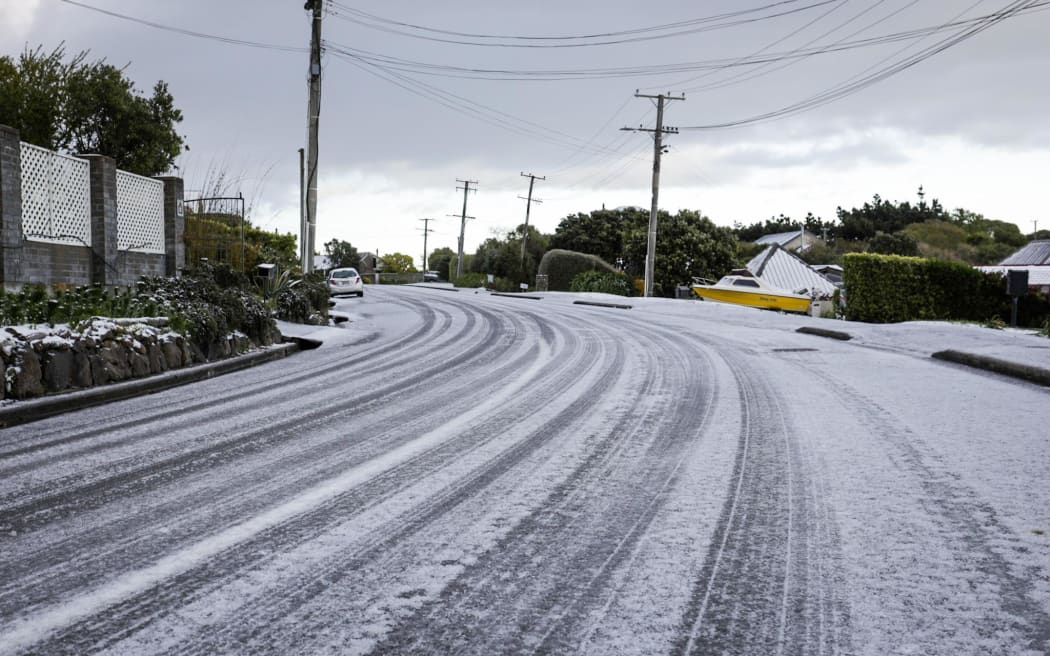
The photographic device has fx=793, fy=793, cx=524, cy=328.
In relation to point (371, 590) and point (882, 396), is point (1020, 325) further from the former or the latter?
point (371, 590)

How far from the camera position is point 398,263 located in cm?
13312

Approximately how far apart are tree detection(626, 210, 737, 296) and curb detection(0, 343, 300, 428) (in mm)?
33941

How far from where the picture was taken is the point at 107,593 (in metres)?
2.98

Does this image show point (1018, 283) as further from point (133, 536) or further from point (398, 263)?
point (398, 263)

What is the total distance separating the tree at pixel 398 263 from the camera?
424ft

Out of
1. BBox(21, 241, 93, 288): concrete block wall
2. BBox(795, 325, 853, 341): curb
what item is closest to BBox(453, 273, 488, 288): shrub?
BBox(795, 325, 853, 341): curb

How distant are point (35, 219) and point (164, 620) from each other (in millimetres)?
11486

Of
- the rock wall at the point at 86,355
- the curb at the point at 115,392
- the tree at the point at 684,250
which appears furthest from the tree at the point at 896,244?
the rock wall at the point at 86,355

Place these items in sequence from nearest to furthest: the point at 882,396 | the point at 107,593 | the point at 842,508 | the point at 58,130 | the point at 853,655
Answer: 1. the point at 853,655
2. the point at 107,593
3. the point at 842,508
4. the point at 882,396
5. the point at 58,130

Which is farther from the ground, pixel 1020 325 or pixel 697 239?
pixel 697 239

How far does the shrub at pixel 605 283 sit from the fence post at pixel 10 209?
3157 centimetres

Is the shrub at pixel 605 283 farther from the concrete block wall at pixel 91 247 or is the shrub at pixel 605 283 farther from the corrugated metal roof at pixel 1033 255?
the concrete block wall at pixel 91 247

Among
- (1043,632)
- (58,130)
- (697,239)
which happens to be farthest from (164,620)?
(697,239)

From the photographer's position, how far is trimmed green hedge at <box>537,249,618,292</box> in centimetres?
A: 4944
